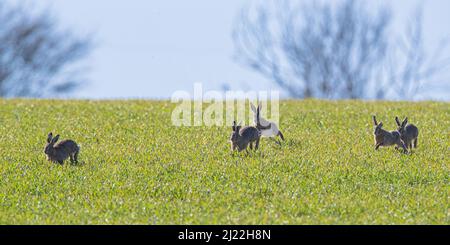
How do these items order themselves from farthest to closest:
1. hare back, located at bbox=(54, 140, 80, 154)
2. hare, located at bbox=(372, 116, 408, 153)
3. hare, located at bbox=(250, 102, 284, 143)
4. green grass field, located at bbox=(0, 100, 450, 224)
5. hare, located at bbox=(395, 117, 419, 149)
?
hare, located at bbox=(250, 102, 284, 143) < hare, located at bbox=(395, 117, 419, 149) < hare, located at bbox=(372, 116, 408, 153) < hare back, located at bbox=(54, 140, 80, 154) < green grass field, located at bbox=(0, 100, 450, 224)

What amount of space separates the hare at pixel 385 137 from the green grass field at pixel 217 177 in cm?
20

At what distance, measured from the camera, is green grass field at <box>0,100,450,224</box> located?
15320 millimetres

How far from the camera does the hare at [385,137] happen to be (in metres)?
20.1

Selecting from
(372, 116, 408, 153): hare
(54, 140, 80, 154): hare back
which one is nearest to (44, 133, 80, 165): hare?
(54, 140, 80, 154): hare back

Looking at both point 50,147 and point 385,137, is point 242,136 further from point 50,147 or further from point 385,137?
point 50,147

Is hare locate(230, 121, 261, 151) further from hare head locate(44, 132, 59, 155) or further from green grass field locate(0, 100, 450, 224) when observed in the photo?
hare head locate(44, 132, 59, 155)

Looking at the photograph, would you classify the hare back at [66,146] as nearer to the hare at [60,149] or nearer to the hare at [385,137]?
the hare at [60,149]

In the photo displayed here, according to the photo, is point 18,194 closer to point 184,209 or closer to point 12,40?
point 184,209

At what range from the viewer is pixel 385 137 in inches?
790

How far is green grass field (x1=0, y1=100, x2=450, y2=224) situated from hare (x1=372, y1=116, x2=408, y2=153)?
0.20 metres

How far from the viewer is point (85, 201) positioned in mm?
16125

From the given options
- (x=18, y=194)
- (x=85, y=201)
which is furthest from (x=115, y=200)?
(x=18, y=194)

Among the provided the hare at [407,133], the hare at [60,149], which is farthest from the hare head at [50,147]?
the hare at [407,133]

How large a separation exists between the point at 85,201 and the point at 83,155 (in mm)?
3888
